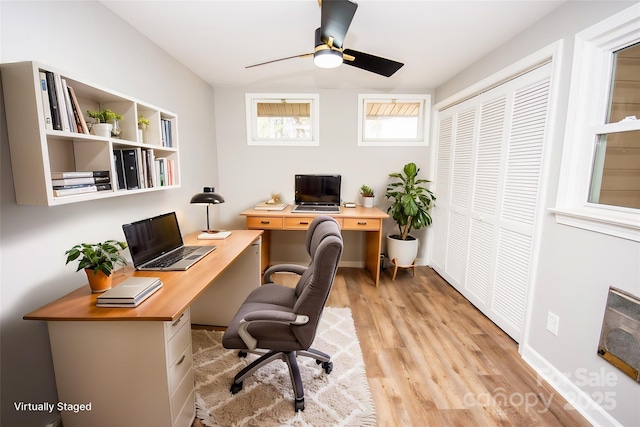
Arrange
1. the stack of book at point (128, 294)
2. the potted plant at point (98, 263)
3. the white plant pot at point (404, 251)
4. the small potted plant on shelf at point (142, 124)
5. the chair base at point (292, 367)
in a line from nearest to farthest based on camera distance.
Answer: the stack of book at point (128, 294) → the potted plant at point (98, 263) → the chair base at point (292, 367) → the small potted plant on shelf at point (142, 124) → the white plant pot at point (404, 251)

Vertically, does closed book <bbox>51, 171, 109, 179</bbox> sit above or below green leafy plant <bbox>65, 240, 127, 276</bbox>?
above

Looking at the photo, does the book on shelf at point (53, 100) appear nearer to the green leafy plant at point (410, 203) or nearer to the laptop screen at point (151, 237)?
the laptop screen at point (151, 237)

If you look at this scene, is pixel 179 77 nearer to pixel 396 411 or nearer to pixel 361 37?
pixel 361 37

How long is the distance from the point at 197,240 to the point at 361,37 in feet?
6.97

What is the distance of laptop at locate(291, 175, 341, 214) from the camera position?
11.4ft

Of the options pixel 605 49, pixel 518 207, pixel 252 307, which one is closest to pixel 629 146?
pixel 605 49

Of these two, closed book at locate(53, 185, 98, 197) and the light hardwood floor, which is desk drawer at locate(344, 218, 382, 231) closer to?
the light hardwood floor

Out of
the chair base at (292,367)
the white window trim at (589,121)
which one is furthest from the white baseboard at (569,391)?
the chair base at (292,367)

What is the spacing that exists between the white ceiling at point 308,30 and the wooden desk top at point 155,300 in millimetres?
1640

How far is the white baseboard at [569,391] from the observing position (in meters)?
1.38

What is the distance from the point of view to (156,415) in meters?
1.18

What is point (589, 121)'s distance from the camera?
5.02ft

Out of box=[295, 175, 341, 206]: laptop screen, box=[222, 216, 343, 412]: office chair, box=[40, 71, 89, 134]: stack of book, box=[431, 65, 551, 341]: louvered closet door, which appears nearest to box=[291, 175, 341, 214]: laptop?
box=[295, 175, 341, 206]: laptop screen

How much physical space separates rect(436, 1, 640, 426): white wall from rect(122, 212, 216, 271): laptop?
2288 mm
